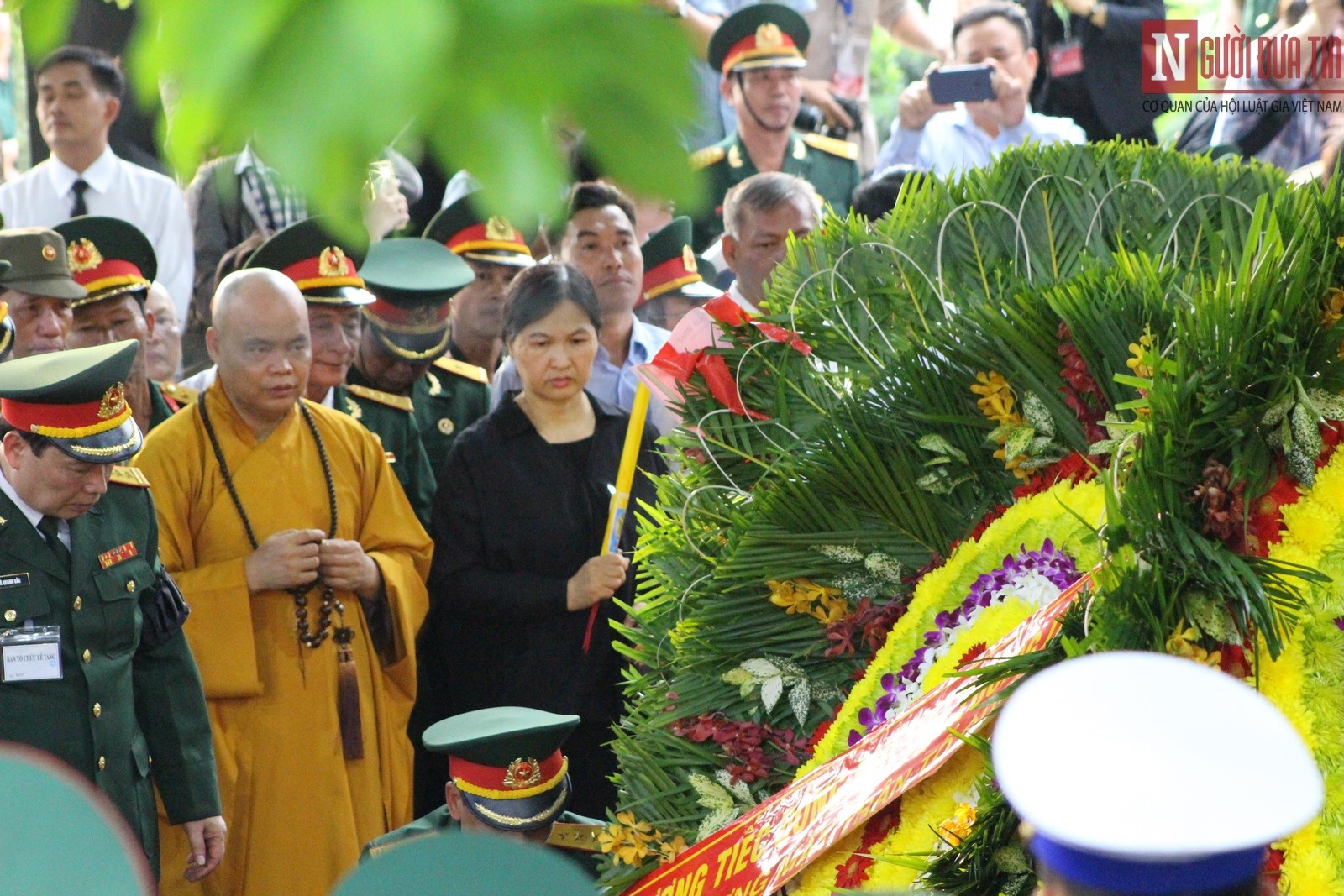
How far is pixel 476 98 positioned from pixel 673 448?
2.02m

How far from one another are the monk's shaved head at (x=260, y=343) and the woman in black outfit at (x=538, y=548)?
0.49m

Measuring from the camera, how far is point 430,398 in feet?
16.0

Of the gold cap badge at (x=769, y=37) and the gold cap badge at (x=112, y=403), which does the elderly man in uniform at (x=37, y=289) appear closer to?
the gold cap badge at (x=112, y=403)

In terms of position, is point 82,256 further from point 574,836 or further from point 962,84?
point 962,84

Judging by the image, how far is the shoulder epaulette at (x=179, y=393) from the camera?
14.8 ft

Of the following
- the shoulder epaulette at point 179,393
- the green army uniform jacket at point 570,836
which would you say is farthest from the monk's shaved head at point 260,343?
the green army uniform jacket at point 570,836

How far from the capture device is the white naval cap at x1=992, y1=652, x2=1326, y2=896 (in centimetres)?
111

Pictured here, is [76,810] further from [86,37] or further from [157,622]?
[157,622]

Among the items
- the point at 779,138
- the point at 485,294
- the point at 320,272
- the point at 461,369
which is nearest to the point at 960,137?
the point at 779,138

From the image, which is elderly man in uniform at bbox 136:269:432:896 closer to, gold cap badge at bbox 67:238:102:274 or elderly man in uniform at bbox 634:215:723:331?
gold cap badge at bbox 67:238:102:274

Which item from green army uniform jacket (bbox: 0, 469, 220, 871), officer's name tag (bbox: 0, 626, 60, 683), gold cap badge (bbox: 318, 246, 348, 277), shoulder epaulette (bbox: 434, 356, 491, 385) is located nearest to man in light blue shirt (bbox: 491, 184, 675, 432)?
shoulder epaulette (bbox: 434, 356, 491, 385)

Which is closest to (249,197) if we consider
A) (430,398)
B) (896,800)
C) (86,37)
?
(86,37)

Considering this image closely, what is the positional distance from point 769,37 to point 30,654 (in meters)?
2.82

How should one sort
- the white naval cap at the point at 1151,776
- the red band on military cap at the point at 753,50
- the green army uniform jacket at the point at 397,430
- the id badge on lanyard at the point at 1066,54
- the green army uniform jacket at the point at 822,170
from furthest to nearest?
the id badge on lanyard at the point at 1066,54 → the green army uniform jacket at the point at 822,170 → the green army uniform jacket at the point at 397,430 → the red band on military cap at the point at 753,50 → the white naval cap at the point at 1151,776
